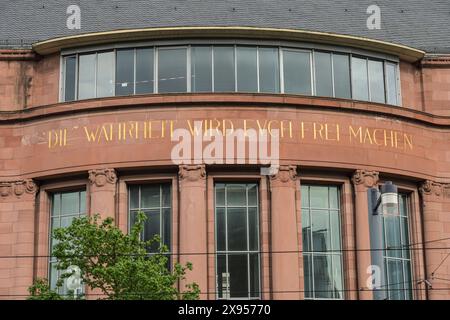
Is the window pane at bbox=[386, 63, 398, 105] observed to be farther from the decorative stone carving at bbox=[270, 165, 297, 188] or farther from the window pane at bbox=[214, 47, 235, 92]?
the window pane at bbox=[214, 47, 235, 92]

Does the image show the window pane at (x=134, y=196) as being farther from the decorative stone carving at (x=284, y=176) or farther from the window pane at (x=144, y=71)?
the decorative stone carving at (x=284, y=176)

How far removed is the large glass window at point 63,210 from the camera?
Answer: 38062 millimetres

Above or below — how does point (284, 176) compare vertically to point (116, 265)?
above

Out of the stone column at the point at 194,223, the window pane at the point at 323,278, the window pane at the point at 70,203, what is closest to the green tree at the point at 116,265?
the stone column at the point at 194,223

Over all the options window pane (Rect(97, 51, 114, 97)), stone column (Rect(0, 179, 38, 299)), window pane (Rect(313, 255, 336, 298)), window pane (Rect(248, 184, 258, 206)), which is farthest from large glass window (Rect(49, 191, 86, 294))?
window pane (Rect(313, 255, 336, 298))

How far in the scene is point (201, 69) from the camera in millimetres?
38281

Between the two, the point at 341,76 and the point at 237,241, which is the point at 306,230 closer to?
the point at 237,241

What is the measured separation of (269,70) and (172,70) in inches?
156

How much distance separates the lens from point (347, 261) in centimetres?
3722

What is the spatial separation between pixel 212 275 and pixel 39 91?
11.0m

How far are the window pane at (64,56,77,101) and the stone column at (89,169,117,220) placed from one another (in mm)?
3930

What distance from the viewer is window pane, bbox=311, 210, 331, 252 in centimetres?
3753

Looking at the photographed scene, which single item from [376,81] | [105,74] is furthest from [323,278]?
[105,74]
